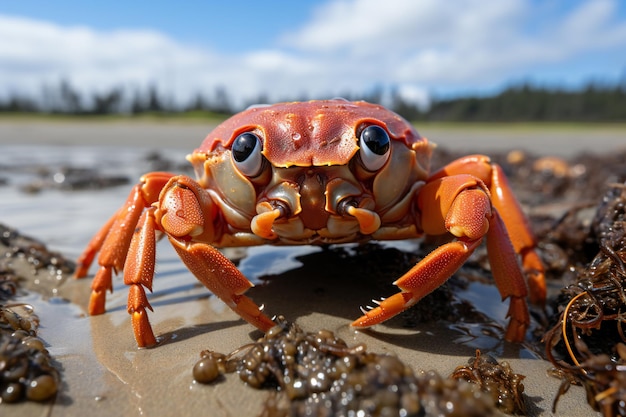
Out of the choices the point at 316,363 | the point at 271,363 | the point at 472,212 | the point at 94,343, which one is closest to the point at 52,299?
the point at 94,343

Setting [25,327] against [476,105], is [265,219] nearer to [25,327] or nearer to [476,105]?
[25,327]

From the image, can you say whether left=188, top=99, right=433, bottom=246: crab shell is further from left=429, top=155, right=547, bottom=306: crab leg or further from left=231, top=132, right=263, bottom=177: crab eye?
left=429, top=155, right=547, bottom=306: crab leg

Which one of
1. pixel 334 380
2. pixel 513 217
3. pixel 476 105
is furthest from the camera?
pixel 476 105

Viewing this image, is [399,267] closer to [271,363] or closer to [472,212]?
[472,212]

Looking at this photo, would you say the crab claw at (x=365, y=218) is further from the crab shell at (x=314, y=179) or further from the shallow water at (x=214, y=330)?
the shallow water at (x=214, y=330)

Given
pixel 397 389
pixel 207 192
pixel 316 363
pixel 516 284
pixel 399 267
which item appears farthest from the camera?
pixel 399 267

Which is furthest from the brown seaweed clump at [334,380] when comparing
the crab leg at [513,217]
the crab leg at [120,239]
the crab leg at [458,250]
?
the crab leg at [513,217]

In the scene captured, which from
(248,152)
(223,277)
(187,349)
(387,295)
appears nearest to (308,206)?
(248,152)
